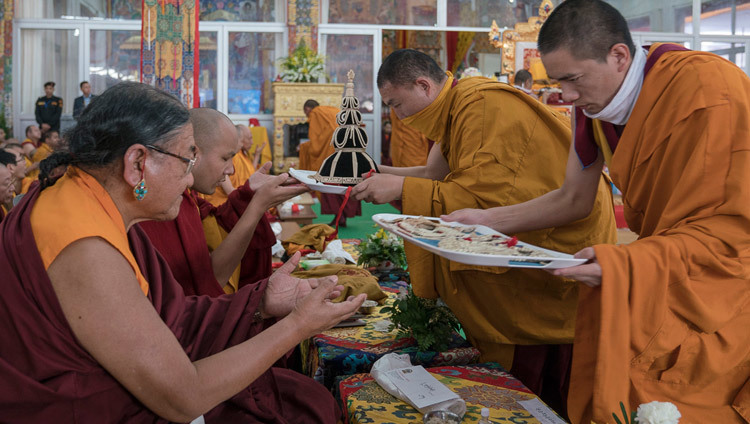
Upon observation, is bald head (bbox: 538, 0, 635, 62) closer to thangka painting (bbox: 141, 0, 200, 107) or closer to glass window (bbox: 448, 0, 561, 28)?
thangka painting (bbox: 141, 0, 200, 107)

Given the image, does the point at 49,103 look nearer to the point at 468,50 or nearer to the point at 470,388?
the point at 468,50

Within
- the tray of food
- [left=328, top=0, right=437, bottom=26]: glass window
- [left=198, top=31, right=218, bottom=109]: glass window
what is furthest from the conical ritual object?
[left=328, top=0, right=437, bottom=26]: glass window

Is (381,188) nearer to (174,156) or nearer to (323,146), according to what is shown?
(174,156)

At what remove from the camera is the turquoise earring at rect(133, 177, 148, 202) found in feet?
4.88

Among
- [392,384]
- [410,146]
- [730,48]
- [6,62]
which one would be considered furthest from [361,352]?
[730,48]

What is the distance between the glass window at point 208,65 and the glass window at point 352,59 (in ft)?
6.95

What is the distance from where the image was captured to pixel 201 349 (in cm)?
183

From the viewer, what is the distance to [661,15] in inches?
527

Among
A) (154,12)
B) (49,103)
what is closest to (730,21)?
(154,12)

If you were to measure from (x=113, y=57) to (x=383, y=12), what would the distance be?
5.22 m

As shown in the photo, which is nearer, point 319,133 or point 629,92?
point 629,92

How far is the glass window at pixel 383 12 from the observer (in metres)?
12.5

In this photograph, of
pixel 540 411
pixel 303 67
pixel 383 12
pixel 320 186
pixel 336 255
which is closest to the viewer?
pixel 540 411

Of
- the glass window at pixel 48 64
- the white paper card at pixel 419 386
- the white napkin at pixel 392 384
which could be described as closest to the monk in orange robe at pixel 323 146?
the glass window at pixel 48 64
